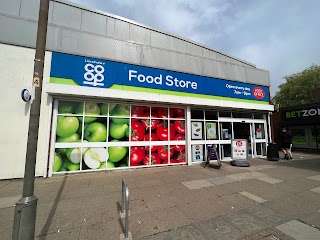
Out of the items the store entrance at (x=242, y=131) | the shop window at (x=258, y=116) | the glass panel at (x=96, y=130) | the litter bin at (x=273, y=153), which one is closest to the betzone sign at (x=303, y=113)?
the shop window at (x=258, y=116)

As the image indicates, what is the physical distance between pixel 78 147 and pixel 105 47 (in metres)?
4.66

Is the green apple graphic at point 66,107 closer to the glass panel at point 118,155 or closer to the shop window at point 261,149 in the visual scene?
the glass panel at point 118,155

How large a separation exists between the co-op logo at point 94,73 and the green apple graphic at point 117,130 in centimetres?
191

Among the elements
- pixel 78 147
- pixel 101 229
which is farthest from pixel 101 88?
pixel 101 229

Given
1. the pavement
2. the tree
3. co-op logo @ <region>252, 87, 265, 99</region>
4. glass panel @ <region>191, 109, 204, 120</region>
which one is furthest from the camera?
the tree

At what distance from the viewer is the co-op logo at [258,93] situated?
11078 millimetres

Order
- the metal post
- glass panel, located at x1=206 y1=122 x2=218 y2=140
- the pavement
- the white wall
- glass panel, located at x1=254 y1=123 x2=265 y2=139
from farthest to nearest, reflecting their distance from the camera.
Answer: glass panel, located at x1=254 y1=123 x2=265 y2=139 → glass panel, located at x1=206 y1=122 x2=218 y2=140 → the white wall → the pavement → the metal post

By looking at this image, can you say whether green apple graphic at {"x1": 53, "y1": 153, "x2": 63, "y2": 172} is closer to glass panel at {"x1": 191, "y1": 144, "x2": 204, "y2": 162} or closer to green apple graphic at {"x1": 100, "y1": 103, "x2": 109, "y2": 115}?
green apple graphic at {"x1": 100, "y1": 103, "x2": 109, "y2": 115}

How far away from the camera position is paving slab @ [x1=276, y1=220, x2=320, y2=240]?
9.77 feet

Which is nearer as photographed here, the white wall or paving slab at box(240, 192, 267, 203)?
paving slab at box(240, 192, 267, 203)

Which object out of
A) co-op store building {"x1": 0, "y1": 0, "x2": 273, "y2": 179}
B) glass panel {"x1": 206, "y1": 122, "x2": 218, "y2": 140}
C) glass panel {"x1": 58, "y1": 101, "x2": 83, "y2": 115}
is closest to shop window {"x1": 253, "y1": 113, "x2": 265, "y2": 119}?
co-op store building {"x1": 0, "y1": 0, "x2": 273, "y2": 179}

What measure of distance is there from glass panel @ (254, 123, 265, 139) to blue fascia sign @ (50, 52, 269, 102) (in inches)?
92.0

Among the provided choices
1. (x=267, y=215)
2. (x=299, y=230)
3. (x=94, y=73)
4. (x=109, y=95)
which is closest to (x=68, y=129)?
(x=109, y=95)

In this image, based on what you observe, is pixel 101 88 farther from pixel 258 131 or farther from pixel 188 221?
pixel 258 131
